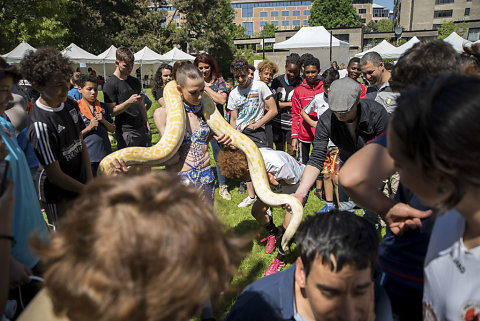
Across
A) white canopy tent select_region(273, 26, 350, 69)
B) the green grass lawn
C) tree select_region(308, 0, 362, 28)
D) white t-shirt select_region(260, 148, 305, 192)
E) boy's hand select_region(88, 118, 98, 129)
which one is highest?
tree select_region(308, 0, 362, 28)

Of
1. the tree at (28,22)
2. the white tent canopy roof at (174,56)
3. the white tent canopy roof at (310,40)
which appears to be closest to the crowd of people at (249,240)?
the white tent canopy roof at (310,40)

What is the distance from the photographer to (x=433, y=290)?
1.37 m

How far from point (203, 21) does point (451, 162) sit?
46709mm

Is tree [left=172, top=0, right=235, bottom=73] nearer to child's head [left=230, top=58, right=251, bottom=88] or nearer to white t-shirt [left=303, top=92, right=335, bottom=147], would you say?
child's head [left=230, top=58, right=251, bottom=88]

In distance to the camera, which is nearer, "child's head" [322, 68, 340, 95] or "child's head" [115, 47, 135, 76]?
→ "child's head" [115, 47, 135, 76]

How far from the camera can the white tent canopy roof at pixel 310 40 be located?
19.8 m

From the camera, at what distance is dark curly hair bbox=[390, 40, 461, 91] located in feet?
5.99

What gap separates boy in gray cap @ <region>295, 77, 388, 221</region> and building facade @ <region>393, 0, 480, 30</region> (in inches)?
3148

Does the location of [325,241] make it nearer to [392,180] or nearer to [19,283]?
[19,283]

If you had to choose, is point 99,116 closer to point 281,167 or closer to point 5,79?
point 281,167

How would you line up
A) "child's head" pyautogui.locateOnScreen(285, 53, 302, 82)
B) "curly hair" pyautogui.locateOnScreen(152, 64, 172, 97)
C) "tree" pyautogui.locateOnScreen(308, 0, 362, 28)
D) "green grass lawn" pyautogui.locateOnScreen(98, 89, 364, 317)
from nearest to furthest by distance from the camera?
"green grass lawn" pyautogui.locateOnScreen(98, 89, 364, 317)
"curly hair" pyautogui.locateOnScreen(152, 64, 172, 97)
"child's head" pyautogui.locateOnScreen(285, 53, 302, 82)
"tree" pyautogui.locateOnScreen(308, 0, 362, 28)

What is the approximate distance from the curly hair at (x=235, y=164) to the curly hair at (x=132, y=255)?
2.77m

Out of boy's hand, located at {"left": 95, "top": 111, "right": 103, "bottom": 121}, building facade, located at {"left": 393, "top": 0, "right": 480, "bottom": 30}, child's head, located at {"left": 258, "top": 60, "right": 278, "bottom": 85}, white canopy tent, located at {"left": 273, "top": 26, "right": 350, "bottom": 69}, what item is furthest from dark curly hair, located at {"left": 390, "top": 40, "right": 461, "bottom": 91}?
building facade, located at {"left": 393, "top": 0, "right": 480, "bottom": 30}

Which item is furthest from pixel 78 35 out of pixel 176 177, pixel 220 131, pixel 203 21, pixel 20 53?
pixel 176 177
